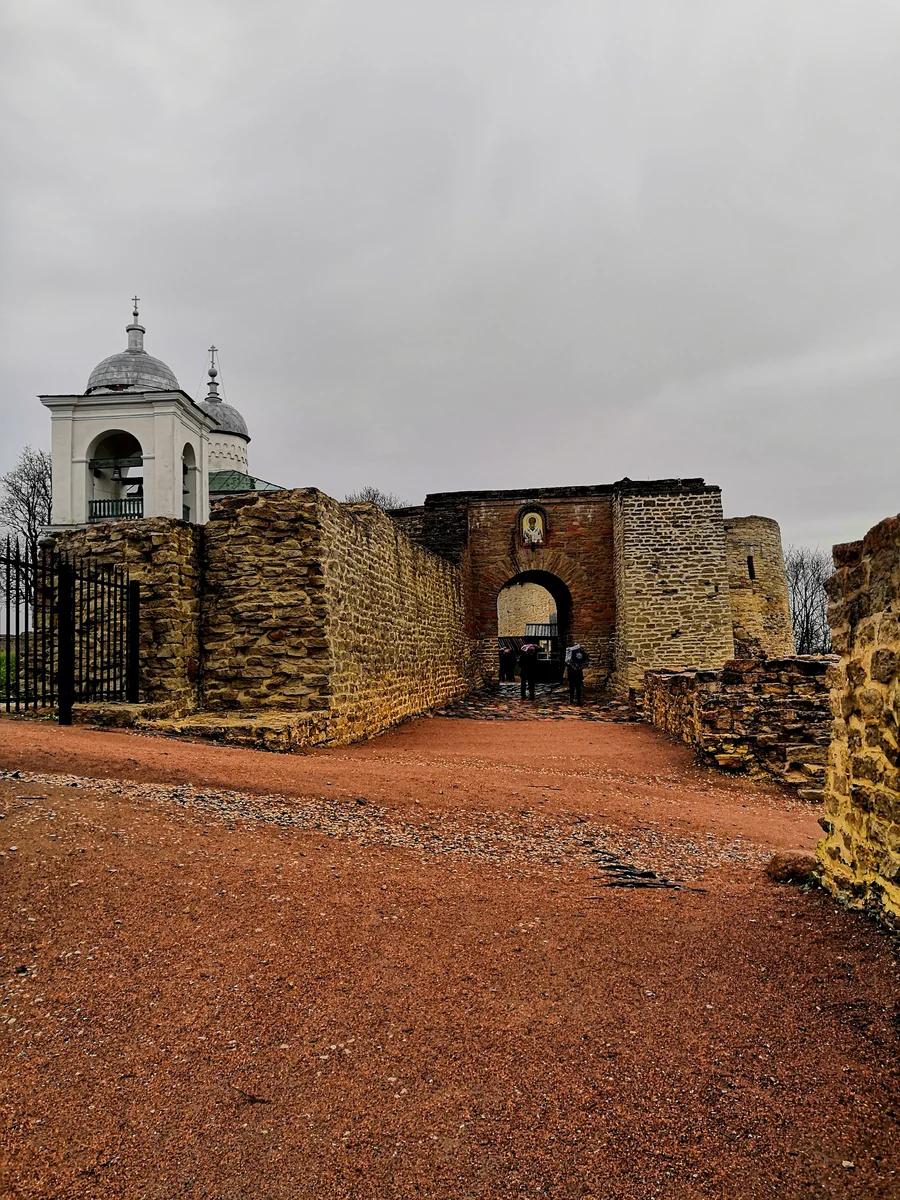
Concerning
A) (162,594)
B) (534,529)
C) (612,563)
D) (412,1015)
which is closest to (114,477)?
(534,529)

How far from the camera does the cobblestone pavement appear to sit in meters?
14.9

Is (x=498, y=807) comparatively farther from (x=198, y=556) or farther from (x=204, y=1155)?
(x=198, y=556)

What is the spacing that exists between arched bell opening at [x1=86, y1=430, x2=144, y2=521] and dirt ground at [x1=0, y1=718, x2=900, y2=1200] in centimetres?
2456

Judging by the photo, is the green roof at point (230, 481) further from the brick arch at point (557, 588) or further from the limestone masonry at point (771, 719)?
the limestone masonry at point (771, 719)

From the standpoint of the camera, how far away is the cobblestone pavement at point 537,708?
588 inches

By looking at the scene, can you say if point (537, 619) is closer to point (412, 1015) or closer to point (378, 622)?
point (378, 622)

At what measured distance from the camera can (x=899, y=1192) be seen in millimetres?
1731

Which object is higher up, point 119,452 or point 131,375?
point 131,375

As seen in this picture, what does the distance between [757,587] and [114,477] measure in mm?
23807

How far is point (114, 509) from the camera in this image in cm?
2658

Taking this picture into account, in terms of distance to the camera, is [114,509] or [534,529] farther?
A: [114,509]

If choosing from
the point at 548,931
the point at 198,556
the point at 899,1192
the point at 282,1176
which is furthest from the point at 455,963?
the point at 198,556

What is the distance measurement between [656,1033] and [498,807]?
2.91 metres

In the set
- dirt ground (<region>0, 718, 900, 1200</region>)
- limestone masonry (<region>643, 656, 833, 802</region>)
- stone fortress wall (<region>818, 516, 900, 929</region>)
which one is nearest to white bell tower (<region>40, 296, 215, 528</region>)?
limestone masonry (<region>643, 656, 833, 802</region>)
